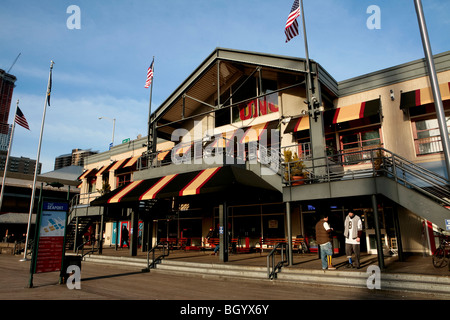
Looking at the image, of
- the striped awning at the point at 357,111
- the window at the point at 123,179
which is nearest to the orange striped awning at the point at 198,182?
the striped awning at the point at 357,111

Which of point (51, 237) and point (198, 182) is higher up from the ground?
point (198, 182)

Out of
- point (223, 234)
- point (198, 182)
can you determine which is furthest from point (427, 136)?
point (198, 182)

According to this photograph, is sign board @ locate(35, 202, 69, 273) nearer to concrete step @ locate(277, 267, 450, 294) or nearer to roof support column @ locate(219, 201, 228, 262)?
roof support column @ locate(219, 201, 228, 262)

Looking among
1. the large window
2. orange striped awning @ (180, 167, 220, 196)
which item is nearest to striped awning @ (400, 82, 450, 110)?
the large window

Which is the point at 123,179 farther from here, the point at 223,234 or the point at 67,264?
the point at 67,264

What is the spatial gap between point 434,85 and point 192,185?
30.2ft

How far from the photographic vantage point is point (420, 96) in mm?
13625

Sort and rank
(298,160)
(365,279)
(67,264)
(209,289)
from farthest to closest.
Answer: (298,160) → (67,264) → (209,289) → (365,279)

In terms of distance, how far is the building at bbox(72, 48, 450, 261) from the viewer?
1159 centimetres

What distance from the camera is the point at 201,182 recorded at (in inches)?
→ 523

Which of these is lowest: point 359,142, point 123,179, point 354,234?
point 354,234

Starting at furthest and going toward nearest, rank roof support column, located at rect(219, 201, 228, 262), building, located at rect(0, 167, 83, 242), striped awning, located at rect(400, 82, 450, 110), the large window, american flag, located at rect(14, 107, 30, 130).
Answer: building, located at rect(0, 167, 83, 242), american flag, located at rect(14, 107, 30, 130), the large window, striped awning, located at rect(400, 82, 450, 110), roof support column, located at rect(219, 201, 228, 262)

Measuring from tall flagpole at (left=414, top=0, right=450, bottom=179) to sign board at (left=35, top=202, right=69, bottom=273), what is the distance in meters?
11.1
